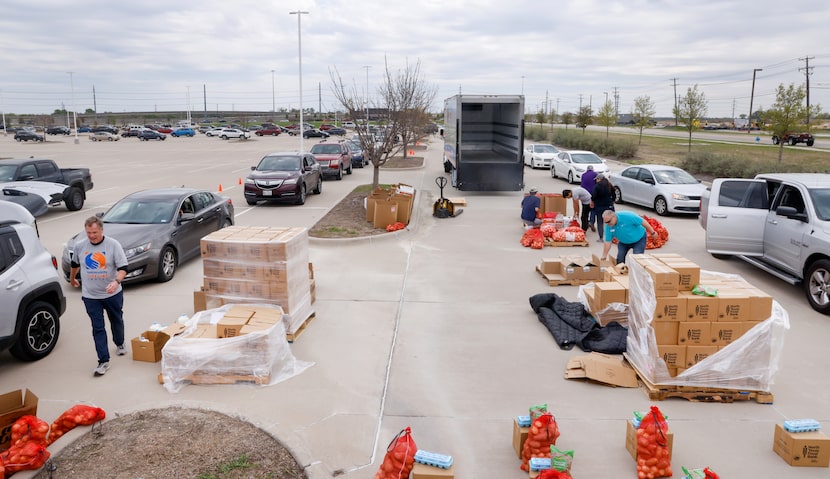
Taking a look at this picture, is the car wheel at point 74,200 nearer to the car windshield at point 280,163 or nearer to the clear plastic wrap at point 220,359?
the car windshield at point 280,163

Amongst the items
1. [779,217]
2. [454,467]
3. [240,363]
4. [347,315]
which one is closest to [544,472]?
[454,467]

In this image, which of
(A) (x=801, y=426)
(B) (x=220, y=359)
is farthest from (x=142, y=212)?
(A) (x=801, y=426)

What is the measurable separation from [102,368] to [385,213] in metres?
8.69

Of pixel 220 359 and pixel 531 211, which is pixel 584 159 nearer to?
pixel 531 211

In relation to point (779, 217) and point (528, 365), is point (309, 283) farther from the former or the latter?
point (779, 217)

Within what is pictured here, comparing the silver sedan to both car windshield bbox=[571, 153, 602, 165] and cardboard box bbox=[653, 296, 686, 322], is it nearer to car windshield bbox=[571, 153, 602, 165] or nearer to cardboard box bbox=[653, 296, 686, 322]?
car windshield bbox=[571, 153, 602, 165]

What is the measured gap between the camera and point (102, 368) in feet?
21.9

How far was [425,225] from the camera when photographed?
15977mm

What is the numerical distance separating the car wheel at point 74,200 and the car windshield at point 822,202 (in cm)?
→ 1899

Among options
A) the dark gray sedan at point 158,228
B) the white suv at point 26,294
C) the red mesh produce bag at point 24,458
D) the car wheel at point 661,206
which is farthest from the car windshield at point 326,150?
the red mesh produce bag at point 24,458

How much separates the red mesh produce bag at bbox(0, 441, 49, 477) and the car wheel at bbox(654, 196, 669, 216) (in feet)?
54.1

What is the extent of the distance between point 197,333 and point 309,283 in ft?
6.61

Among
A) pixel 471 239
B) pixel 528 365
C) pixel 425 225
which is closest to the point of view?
pixel 528 365

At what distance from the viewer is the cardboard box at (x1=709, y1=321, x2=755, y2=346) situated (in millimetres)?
6039
